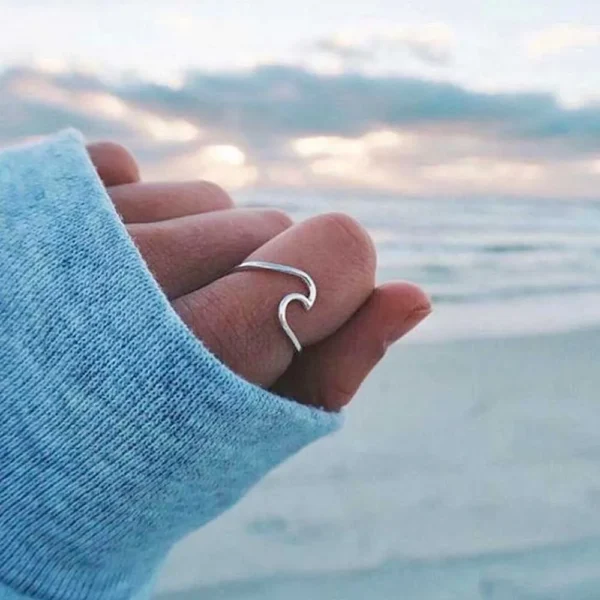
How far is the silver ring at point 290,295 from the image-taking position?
0.50 m

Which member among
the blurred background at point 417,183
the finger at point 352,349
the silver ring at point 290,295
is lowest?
the blurred background at point 417,183

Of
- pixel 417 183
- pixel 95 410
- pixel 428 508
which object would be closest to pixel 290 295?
pixel 95 410

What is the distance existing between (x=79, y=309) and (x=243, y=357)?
0.28ft

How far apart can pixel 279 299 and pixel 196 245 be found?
0.23ft

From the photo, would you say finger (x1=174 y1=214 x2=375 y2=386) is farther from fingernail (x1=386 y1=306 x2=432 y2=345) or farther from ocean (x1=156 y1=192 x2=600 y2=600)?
ocean (x1=156 y1=192 x2=600 y2=600)

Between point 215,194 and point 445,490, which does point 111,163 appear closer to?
point 215,194

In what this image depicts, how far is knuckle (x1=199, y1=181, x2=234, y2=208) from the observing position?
62cm

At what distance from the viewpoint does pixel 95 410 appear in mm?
454

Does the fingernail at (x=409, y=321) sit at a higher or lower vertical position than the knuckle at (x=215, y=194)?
lower

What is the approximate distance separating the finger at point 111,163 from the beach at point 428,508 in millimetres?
426

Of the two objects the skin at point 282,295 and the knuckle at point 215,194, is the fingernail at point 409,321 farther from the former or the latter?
the knuckle at point 215,194

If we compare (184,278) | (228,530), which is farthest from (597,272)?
(184,278)

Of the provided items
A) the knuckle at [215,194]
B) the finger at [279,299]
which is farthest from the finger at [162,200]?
the finger at [279,299]

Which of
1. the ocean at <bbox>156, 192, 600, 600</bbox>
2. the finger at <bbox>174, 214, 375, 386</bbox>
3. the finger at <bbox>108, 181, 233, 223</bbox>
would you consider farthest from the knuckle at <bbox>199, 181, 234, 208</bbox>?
the ocean at <bbox>156, 192, 600, 600</bbox>
